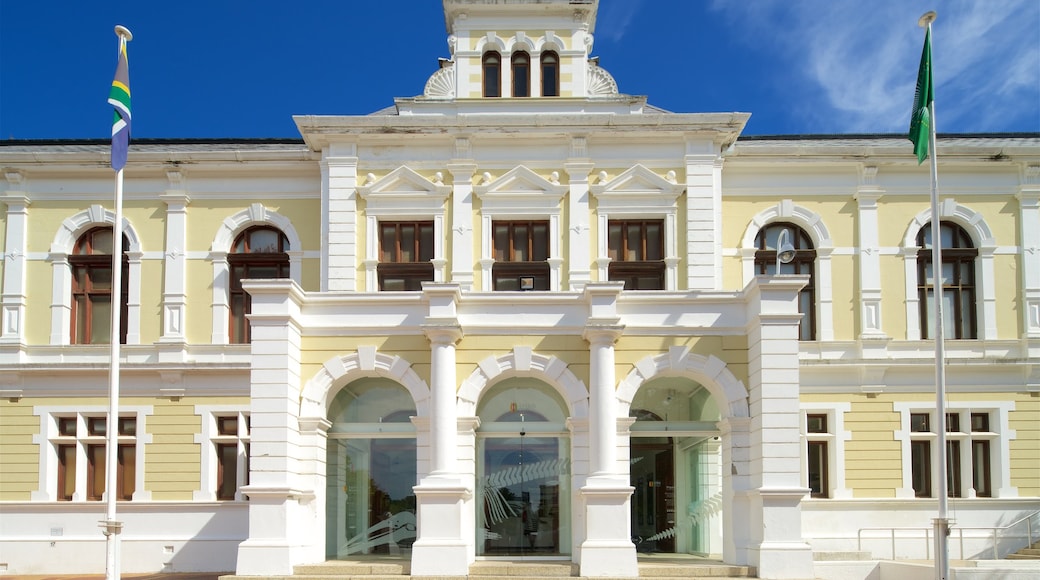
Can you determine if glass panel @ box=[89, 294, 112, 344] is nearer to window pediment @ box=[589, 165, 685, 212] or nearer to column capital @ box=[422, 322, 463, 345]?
column capital @ box=[422, 322, 463, 345]

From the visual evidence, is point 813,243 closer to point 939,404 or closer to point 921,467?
point 921,467

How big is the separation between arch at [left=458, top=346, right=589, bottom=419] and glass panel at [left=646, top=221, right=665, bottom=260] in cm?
564

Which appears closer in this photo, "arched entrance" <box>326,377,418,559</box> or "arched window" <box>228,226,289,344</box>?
"arched entrance" <box>326,377,418,559</box>

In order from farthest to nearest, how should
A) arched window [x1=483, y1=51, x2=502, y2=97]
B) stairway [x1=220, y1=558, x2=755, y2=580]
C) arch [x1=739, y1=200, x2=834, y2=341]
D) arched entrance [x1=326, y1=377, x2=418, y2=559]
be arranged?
arched window [x1=483, y1=51, x2=502, y2=97] < arch [x1=739, y1=200, x2=834, y2=341] < arched entrance [x1=326, y1=377, x2=418, y2=559] < stairway [x1=220, y1=558, x2=755, y2=580]

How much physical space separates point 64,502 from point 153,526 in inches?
79.4

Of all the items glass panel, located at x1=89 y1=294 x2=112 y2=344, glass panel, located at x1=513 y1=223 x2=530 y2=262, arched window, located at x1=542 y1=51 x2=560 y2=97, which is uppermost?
arched window, located at x1=542 y1=51 x2=560 y2=97

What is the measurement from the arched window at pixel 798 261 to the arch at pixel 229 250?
10.4m

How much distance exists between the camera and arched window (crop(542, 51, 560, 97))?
26.0m

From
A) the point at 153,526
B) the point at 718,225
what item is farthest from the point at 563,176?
the point at 153,526

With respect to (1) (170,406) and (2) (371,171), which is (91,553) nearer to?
(1) (170,406)

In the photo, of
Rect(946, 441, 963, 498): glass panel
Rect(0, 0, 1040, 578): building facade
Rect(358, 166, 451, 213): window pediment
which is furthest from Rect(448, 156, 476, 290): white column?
Rect(946, 441, 963, 498): glass panel

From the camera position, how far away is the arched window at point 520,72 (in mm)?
26016

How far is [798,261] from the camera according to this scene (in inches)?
1022

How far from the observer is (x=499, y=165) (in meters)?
25.0
